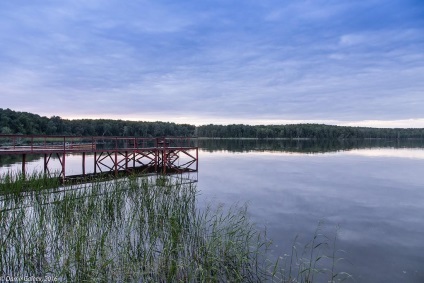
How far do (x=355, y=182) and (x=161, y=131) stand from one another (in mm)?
116623

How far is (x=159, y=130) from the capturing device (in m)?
136

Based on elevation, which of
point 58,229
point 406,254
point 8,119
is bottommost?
point 406,254

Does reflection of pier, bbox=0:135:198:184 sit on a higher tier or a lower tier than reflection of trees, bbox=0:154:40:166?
higher

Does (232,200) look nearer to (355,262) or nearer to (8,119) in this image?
(355,262)

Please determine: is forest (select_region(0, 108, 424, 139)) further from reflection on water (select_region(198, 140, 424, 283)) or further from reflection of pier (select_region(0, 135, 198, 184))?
reflection on water (select_region(198, 140, 424, 283))

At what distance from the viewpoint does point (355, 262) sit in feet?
30.7

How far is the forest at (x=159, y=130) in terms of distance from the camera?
3410 inches

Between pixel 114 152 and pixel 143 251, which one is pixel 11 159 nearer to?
pixel 114 152

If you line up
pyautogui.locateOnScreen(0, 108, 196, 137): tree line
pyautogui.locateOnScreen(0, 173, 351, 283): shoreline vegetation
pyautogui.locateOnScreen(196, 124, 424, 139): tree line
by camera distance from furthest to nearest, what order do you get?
1. pyautogui.locateOnScreen(196, 124, 424, 139): tree line
2. pyautogui.locateOnScreen(0, 108, 196, 137): tree line
3. pyautogui.locateOnScreen(0, 173, 351, 283): shoreline vegetation

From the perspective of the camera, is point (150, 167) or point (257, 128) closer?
point (150, 167)

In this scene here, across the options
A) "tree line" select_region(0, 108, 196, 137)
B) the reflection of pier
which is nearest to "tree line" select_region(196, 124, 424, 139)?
"tree line" select_region(0, 108, 196, 137)

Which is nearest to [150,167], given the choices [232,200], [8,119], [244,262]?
[232,200]

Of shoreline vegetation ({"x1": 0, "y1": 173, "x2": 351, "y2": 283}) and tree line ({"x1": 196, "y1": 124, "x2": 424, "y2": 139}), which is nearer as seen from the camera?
shoreline vegetation ({"x1": 0, "y1": 173, "x2": 351, "y2": 283})

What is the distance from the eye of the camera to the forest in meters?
86.6
